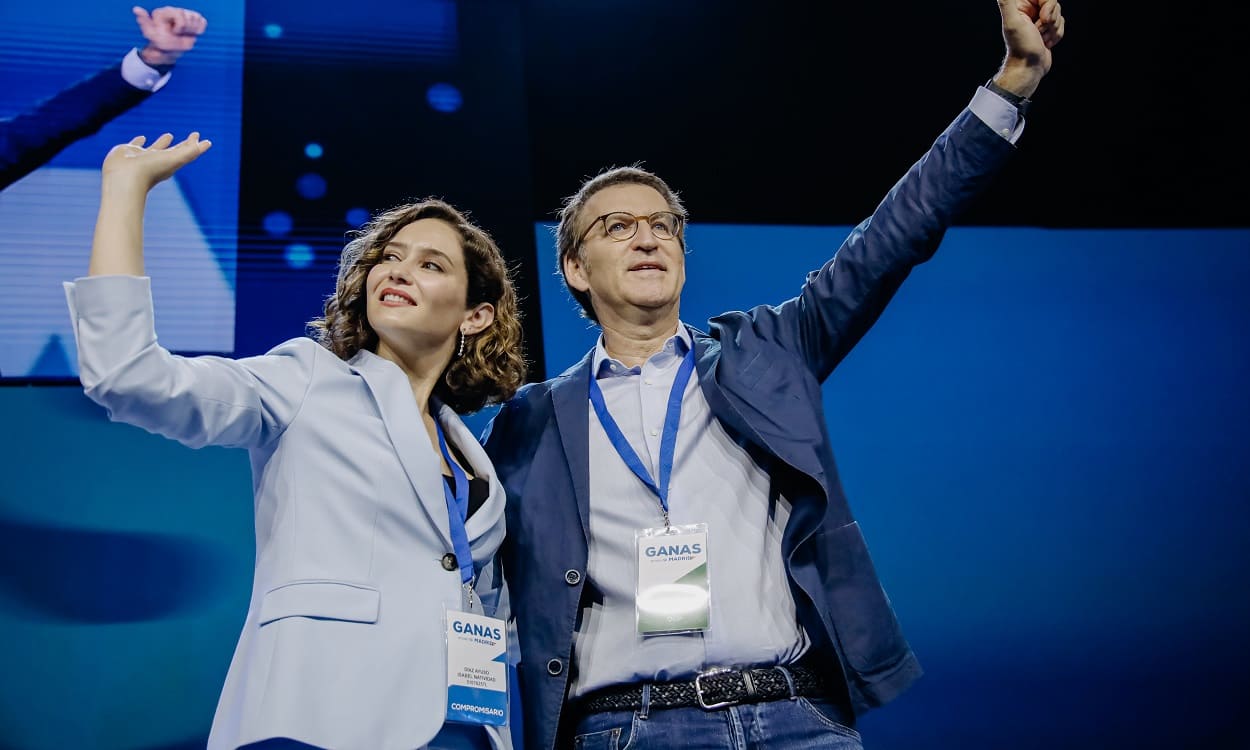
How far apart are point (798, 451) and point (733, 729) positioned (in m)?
0.49

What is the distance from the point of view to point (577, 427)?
1985 mm

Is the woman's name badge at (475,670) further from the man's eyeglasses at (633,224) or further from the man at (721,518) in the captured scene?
the man's eyeglasses at (633,224)

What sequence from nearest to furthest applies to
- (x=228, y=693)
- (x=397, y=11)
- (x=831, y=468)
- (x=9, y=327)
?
(x=228, y=693) → (x=831, y=468) → (x=9, y=327) → (x=397, y=11)

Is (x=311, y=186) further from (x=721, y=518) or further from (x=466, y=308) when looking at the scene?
(x=721, y=518)

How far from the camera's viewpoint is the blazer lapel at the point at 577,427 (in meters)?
1.89

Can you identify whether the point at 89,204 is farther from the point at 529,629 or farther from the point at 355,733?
the point at 355,733

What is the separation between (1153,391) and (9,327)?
328cm

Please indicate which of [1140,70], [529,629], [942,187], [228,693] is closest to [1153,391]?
[1140,70]

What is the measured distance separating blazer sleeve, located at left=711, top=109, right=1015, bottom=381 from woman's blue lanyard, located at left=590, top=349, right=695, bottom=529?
19 cm

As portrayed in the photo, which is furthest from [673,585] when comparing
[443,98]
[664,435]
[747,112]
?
[747,112]

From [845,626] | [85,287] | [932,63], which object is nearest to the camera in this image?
[85,287]

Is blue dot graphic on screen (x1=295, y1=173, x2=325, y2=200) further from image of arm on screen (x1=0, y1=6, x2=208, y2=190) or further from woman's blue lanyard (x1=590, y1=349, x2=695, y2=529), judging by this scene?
woman's blue lanyard (x1=590, y1=349, x2=695, y2=529)

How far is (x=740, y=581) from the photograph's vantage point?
1.79m

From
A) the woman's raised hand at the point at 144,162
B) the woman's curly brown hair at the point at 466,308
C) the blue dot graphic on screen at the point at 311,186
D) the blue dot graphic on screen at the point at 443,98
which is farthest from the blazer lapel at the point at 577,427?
the blue dot graphic on screen at the point at 443,98
